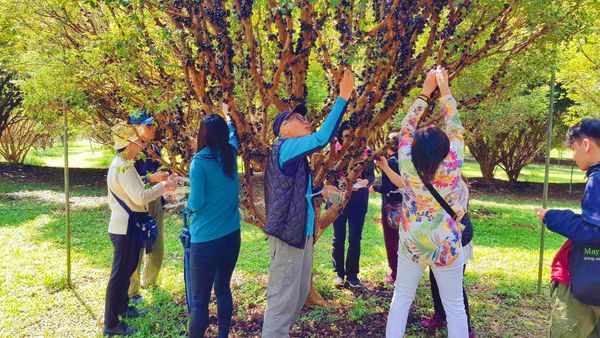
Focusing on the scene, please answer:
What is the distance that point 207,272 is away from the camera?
3.48 meters

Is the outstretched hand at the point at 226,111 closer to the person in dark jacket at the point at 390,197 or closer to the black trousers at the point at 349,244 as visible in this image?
the person in dark jacket at the point at 390,197

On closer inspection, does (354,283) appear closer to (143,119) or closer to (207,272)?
(207,272)

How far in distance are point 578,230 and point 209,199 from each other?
251 cm

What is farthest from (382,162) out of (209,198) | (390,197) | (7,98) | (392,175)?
(7,98)

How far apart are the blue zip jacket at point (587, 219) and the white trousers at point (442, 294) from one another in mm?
693

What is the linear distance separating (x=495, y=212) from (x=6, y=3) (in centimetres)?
1198

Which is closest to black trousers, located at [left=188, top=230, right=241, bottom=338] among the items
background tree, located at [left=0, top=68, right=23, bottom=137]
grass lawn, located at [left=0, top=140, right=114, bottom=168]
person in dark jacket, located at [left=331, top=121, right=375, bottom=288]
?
person in dark jacket, located at [left=331, top=121, right=375, bottom=288]

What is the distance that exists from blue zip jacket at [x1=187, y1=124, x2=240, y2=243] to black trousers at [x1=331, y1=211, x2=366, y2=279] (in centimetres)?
224

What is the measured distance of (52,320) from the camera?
15.5 ft

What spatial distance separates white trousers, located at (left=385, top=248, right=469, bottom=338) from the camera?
10.5 feet

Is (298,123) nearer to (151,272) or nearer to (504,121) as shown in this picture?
(151,272)

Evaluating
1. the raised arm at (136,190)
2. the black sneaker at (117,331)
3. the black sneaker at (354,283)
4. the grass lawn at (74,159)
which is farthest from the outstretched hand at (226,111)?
the grass lawn at (74,159)

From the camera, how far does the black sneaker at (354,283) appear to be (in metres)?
5.45

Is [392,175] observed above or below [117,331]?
above
